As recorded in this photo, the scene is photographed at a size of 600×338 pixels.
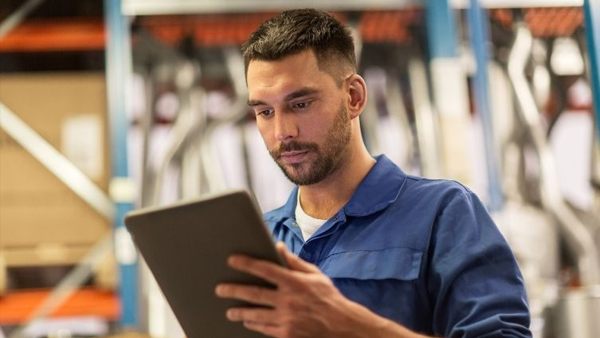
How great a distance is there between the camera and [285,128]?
2.02 meters

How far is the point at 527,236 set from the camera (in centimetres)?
627

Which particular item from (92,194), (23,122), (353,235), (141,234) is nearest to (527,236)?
(92,194)

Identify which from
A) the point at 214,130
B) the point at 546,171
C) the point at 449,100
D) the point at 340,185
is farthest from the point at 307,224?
the point at 546,171

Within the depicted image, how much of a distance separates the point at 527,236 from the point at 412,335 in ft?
15.9

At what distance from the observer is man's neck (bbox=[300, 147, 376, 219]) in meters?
2.16

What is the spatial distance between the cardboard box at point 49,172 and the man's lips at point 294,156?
12.1 ft

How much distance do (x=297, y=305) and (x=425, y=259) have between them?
1.51ft

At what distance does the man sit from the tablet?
0.04m

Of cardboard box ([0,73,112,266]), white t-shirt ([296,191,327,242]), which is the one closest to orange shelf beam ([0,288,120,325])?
cardboard box ([0,73,112,266])

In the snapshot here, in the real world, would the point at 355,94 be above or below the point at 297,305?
above

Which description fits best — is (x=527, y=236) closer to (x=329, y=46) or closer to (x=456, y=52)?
(x=456, y=52)

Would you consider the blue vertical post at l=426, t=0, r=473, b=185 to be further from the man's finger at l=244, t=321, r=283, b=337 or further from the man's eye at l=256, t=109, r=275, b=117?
the man's finger at l=244, t=321, r=283, b=337

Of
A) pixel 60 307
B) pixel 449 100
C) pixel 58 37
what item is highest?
pixel 58 37

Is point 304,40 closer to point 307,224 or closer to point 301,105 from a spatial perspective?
point 301,105
